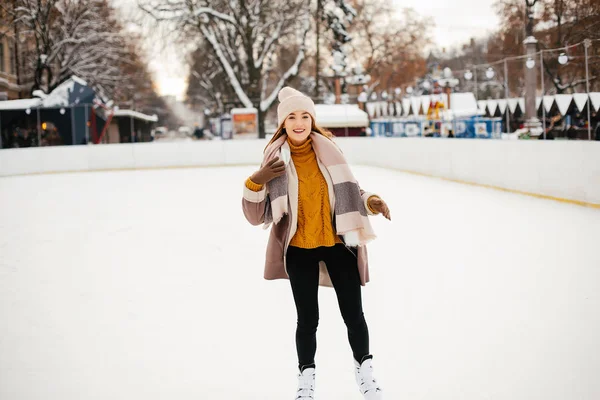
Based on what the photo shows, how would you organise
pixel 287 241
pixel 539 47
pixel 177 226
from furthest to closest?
pixel 539 47 < pixel 177 226 < pixel 287 241

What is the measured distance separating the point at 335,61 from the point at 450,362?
26.4 metres

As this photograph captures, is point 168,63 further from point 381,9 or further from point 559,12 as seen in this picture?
point 381,9

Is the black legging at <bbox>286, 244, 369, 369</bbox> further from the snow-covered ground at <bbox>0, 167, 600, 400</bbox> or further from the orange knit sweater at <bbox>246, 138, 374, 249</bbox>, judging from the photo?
the snow-covered ground at <bbox>0, 167, 600, 400</bbox>

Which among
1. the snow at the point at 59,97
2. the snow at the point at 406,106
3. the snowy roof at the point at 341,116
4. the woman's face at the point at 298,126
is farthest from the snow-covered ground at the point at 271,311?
the snow at the point at 406,106

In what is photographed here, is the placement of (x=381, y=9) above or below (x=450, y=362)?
above

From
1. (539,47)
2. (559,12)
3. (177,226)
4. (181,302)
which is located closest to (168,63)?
(539,47)

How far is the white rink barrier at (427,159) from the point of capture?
1104 centimetres

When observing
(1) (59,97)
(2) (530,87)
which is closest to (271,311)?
(2) (530,87)

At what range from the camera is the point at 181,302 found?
5512 mm

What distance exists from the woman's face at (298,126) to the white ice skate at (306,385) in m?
0.99

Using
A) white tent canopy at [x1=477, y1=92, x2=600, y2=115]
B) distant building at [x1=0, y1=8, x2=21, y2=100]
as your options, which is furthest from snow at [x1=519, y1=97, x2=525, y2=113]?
distant building at [x1=0, y1=8, x2=21, y2=100]

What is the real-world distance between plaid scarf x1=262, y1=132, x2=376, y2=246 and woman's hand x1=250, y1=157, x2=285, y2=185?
0.06m

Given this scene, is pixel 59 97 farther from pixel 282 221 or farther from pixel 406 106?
pixel 282 221

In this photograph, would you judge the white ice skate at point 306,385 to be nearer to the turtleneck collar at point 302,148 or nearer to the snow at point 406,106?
the turtleneck collar at point 302,148
